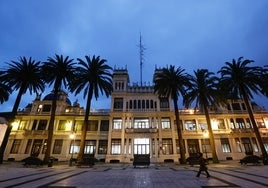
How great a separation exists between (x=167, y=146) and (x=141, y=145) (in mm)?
5739

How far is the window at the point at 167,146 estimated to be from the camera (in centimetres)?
3559

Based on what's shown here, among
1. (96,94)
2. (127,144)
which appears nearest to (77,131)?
(127,144)

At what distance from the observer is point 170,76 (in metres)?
30.2

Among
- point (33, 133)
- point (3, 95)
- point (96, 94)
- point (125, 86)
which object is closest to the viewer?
point (96, 94)

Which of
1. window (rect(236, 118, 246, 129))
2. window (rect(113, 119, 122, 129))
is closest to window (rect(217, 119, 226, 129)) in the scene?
window (rect(236, 118, 246, 129))

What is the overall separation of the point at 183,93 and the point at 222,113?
52.4 feet

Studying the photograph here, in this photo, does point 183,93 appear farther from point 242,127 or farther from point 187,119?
point 242,127

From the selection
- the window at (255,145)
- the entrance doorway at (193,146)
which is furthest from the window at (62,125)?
the window at (255,145)

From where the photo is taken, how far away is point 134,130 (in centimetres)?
3656

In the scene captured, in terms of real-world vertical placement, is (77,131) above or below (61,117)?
below

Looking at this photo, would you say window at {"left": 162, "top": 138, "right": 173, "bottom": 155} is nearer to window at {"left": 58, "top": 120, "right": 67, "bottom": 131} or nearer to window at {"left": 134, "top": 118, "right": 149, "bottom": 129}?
window at {"left": 134, "top": 118, "right": 149, "bottom": 129}

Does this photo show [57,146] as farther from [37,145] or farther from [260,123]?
[260,123]

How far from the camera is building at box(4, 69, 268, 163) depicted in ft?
119

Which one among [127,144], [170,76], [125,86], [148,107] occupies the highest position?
[125,86]
